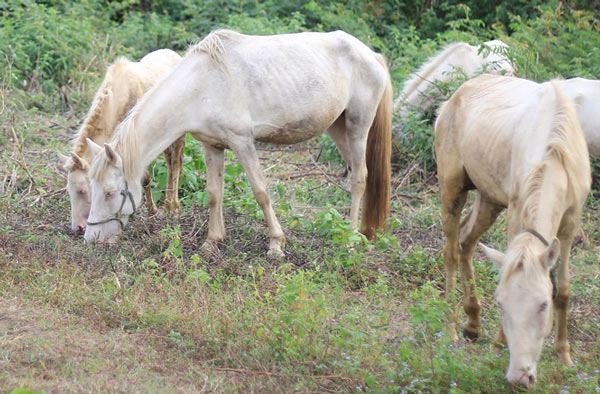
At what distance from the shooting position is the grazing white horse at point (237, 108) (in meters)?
5.89

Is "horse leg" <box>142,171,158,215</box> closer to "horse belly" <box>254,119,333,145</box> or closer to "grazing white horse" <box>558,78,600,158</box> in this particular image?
"horse belly" <box>254,119,333,145</box>

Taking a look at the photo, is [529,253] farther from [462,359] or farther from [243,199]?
[243,199]

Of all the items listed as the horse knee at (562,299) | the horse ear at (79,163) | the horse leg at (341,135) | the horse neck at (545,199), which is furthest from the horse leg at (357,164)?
the horse neck at (545,199)

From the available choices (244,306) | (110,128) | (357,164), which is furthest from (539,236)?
(110,128)

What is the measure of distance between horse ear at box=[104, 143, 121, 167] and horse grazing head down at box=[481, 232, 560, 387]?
10.6 feet

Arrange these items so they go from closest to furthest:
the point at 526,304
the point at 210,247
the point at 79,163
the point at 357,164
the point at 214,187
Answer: the point at 526,304 → the point at 210,247 → the point at 214,187 → the point at 79,163 → the point at 357,164

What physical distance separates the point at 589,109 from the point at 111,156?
416 centimetres

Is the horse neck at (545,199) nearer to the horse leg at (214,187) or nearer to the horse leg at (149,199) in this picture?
the horse leg at (214,187)

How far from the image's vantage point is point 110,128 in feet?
22.5

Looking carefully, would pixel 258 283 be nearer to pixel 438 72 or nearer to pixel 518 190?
pixel 518 190

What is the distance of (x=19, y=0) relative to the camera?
11.9 metres

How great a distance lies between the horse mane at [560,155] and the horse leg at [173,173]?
12.5 feet

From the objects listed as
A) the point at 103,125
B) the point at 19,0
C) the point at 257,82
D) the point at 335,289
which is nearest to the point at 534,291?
the point at 335,289

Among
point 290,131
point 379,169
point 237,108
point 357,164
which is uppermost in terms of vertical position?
point 237,108
